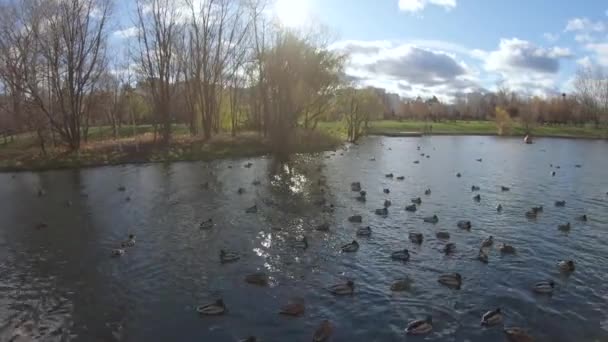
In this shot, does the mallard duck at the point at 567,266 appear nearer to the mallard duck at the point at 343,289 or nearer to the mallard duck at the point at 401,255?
the mallard duck at the point at 401,255

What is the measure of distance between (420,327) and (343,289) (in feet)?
8.09

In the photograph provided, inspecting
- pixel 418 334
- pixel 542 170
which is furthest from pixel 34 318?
pixel 542 170

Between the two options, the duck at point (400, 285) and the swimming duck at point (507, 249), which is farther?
the swimming duck at point (507, 249)

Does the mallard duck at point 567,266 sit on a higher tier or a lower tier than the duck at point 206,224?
lower

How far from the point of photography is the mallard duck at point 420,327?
9953 millimetres

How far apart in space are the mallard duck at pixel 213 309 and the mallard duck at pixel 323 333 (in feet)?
8.00

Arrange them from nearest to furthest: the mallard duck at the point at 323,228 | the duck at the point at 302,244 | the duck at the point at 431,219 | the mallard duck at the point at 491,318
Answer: the mallard duck at the point at 491,318 → the duck at the point at 302,244 → the mallard duck at the point at 323,228 → the duck at the point at 431,219

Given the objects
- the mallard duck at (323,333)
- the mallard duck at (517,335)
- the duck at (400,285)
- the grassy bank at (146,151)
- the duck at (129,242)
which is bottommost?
the mallard duck at (517,335)

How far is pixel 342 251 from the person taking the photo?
50.2 ft

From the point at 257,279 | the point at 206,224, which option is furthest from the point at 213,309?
the point at 206,224

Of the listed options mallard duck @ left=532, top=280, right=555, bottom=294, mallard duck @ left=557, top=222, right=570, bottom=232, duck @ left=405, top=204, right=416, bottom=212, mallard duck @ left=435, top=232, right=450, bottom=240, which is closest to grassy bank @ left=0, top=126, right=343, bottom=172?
duck @ left=405, top=204, right=416, bottom=212

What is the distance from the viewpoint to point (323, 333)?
970 centimetres

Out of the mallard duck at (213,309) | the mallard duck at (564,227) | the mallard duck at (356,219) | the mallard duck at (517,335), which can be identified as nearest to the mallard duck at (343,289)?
the mallard duck at (213,309)

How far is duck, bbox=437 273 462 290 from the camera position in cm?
1239
